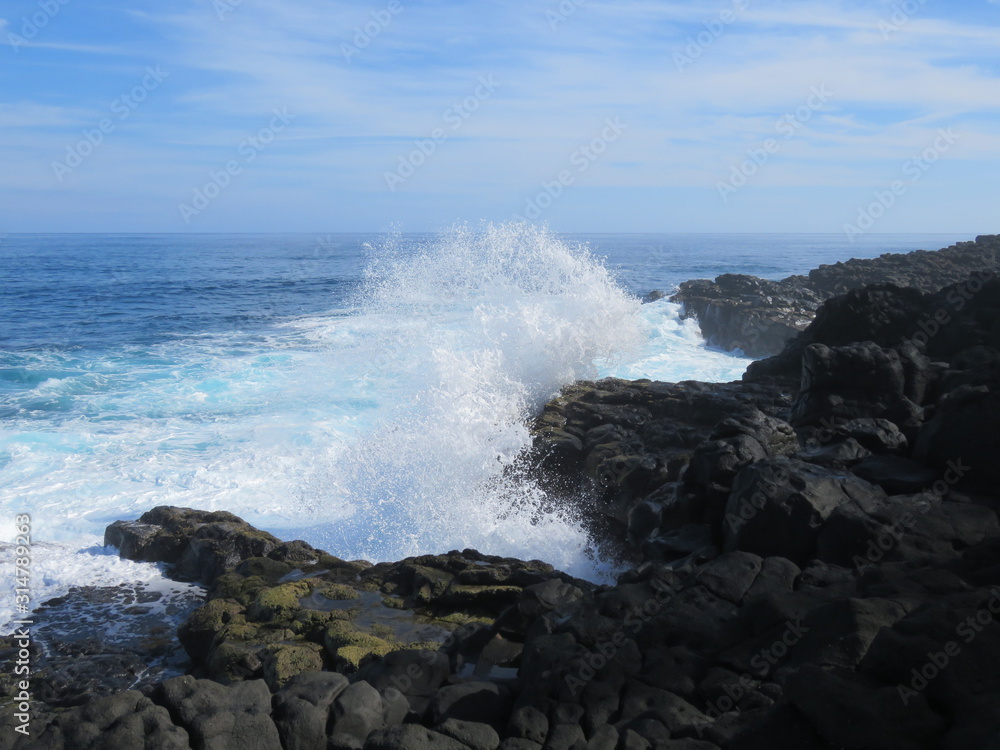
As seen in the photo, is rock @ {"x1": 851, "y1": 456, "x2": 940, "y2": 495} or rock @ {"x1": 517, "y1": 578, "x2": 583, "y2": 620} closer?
rock @ {"x1": 517, "y1": 578, "x2": 583, "y2": 620}

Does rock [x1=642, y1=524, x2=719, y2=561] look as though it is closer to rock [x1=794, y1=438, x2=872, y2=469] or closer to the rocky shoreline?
the rocky shoreline

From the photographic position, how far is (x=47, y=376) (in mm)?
19188

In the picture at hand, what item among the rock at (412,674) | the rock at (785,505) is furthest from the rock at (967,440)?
the rock at (412,674)

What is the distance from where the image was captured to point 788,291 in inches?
1162

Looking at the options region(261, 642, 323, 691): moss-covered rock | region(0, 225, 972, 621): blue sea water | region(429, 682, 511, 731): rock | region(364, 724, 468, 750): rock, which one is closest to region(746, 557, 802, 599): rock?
region(429, 682, 511, 731): rock

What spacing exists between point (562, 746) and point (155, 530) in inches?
272

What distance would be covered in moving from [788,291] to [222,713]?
92.9 ft

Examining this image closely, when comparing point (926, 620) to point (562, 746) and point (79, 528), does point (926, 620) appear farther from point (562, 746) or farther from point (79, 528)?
point (79, 528)

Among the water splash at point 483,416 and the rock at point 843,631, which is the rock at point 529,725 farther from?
the water splash at point 483,416

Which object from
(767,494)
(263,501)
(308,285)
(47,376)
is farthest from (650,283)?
(767,494)

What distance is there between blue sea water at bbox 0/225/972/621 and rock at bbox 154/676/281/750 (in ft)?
14.1

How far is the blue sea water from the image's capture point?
1098 cm

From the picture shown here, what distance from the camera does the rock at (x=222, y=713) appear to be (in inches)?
197

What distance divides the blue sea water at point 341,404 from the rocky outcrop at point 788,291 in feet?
3.21
